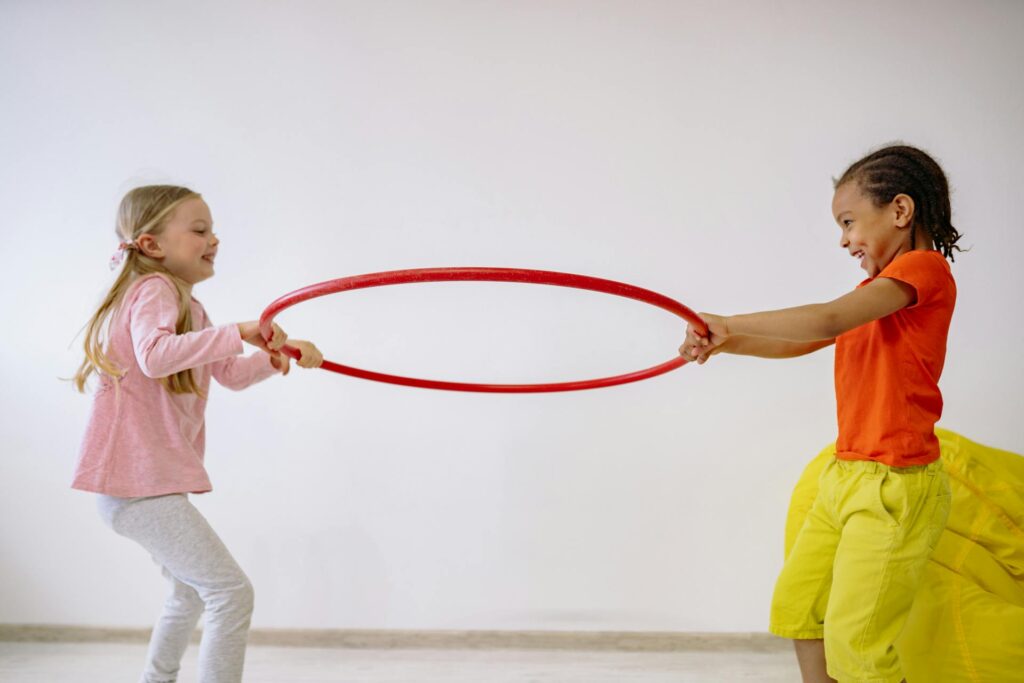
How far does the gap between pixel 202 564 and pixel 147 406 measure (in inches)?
15.2

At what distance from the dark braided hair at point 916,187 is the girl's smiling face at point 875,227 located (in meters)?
0.02

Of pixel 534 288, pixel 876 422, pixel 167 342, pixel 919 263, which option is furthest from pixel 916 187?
pixel 167 342

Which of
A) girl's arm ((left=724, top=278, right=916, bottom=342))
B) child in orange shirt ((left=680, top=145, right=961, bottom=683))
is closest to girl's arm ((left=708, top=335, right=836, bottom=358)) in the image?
child in orange shirt ((left=680, top=145, right=961, bottom=683))

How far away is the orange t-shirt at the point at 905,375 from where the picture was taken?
5.15ft

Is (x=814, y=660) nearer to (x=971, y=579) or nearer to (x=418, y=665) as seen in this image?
(x=971, y=579)

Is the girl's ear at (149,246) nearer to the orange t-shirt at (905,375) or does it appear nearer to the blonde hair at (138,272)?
the blonde hair at (138,272)

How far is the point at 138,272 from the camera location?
191 centimetres

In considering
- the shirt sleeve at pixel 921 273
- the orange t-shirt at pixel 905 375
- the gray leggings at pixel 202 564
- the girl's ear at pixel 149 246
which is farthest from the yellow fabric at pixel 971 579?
the girl's ear at pixel 149 246

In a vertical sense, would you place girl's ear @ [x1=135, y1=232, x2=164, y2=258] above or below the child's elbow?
above

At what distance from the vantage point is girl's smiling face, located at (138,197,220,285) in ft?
6.37

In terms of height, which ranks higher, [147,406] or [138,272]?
[138,272]

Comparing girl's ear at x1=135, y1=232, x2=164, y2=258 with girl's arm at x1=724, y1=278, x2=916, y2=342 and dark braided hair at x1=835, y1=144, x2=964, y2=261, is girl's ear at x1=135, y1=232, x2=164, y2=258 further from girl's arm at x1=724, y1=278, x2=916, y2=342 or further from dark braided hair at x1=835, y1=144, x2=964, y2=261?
dark braided hair at x1=835, y1=144, x2=964, y2=261

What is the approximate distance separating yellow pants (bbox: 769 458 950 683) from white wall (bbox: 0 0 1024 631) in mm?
1055

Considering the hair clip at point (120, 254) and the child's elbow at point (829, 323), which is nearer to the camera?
the child's elbow at point (829, 323)
